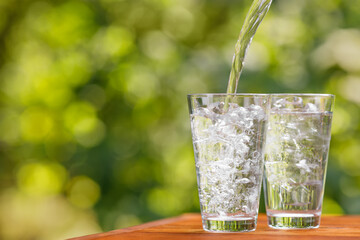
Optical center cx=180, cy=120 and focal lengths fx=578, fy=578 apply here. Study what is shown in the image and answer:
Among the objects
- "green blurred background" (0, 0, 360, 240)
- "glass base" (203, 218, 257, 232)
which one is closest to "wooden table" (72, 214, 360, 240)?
"glass base" (203, 218, 257, 232)

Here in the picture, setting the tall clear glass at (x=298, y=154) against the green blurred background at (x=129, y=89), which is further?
the green blurred background at (x=129, y=89)

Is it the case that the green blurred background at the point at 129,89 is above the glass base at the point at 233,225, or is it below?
above

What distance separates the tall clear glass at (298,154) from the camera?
1137 mm

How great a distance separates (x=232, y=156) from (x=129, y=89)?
2.89 m

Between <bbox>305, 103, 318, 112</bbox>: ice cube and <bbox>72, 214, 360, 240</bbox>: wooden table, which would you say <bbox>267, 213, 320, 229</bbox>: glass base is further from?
<bbox>305, 103, 318, 112</bbox>: ice cube

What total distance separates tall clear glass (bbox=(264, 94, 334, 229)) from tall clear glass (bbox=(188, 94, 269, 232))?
0.05 m

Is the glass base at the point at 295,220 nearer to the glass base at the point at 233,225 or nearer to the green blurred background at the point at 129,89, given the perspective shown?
the glass base at the point at 233,225

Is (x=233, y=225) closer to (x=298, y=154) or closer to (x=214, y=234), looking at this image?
(x=214, y=234)

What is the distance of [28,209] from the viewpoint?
163 inches

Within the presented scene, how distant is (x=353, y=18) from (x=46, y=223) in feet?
8.31

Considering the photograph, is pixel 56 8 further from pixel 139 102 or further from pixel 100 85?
pixel 139 102

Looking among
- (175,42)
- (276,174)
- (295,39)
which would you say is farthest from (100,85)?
(276,174)

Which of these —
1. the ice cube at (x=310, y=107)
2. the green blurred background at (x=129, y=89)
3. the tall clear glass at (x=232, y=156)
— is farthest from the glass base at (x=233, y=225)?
the green blurred background at (x=129, y=89)

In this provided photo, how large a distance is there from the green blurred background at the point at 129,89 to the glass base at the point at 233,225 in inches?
91.7
